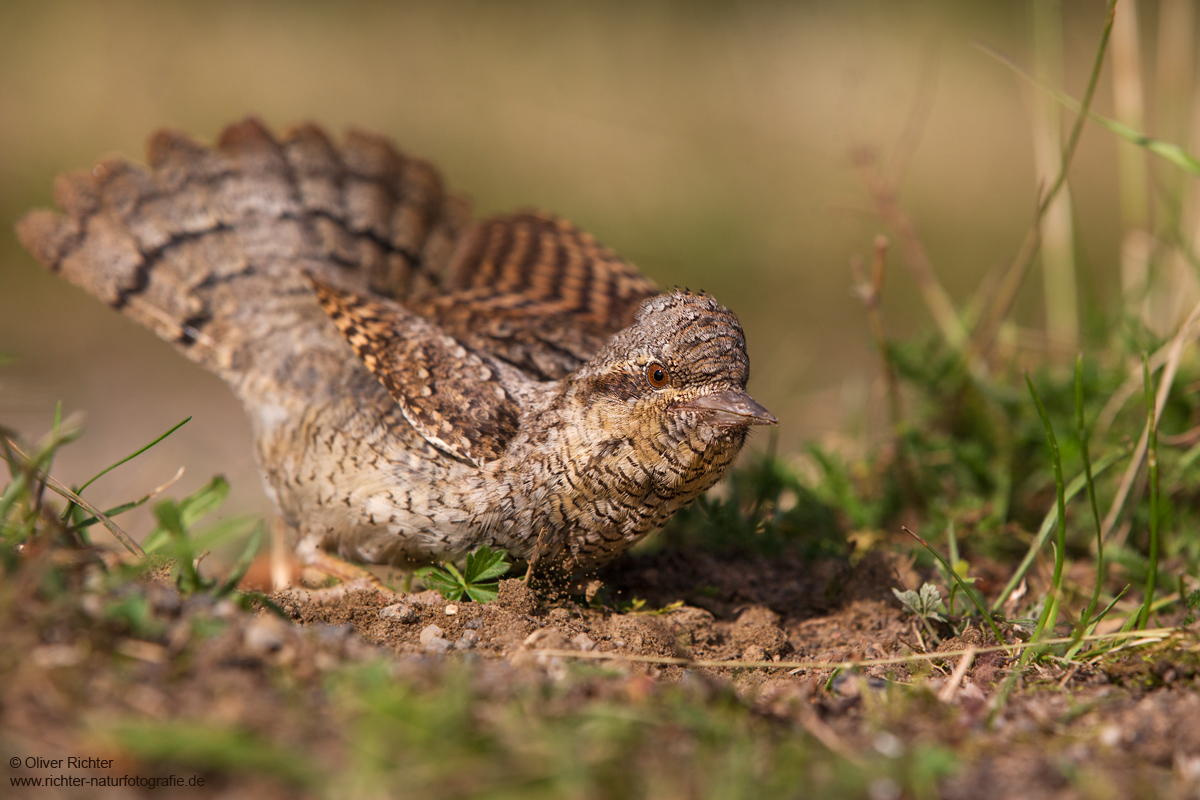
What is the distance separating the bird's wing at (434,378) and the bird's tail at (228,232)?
0.77 m

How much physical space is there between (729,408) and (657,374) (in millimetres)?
271

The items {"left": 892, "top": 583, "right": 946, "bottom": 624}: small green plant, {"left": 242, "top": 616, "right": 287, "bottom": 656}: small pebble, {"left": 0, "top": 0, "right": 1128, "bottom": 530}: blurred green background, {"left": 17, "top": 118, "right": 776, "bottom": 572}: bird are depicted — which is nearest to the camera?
{"left": 242, "top": 616, "right": 287, "bottom": 656}: small pebble

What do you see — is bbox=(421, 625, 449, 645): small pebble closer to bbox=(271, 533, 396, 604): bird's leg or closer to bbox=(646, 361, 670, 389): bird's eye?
bbox=(271, 533, 396, 604): bird's leg

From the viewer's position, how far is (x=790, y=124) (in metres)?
11.3

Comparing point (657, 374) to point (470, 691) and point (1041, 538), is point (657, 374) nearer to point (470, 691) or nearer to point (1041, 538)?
point (1041, 538)

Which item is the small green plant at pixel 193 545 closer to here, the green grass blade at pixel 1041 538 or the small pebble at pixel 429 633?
the small pebble at pixel 429 633

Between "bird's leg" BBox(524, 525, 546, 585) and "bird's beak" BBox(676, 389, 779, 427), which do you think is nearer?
"bird's beak" BBox(676, 389, 779, 427)

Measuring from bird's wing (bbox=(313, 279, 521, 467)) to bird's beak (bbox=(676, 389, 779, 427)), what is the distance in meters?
0.71

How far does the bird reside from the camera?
290cm

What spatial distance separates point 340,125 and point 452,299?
607cm

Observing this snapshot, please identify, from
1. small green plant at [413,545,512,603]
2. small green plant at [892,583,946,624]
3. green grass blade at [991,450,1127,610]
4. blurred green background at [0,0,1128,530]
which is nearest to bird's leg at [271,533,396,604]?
small green plant at [413,545,512,603]

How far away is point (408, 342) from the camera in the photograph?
3.45 metres

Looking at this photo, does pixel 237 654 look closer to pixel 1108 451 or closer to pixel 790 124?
pixel 1108 451

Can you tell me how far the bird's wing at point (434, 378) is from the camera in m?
3.13
